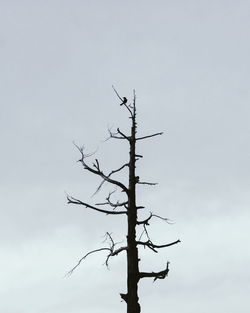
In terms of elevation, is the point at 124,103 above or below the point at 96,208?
above

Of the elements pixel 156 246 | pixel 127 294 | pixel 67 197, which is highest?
pixel 67 197

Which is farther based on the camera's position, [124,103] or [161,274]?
[124,103]

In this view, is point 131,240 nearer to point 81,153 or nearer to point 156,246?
point 156,246

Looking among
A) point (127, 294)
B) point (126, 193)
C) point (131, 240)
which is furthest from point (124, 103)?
point (127, 294)

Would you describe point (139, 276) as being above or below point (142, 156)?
below

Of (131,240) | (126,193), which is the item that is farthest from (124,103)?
(131,240)

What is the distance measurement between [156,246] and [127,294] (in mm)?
1646

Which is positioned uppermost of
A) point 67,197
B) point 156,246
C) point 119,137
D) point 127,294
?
point 119,137

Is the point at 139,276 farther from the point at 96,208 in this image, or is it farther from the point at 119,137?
the point at 119,137

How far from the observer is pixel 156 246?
21.1m

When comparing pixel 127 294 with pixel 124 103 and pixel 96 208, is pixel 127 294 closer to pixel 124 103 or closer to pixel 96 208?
pixel 96 208

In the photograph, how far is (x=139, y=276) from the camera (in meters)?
21.0

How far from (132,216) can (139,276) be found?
1801 mm

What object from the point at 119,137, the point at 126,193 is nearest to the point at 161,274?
the point at 126,193
